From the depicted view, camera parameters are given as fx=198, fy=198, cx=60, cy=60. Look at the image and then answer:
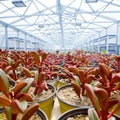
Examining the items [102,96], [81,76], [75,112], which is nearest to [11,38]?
[81,76]

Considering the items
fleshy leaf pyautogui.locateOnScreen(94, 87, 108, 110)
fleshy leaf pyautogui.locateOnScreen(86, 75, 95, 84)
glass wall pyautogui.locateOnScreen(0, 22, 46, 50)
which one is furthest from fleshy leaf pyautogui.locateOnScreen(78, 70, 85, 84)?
glass wall pyautogui.locateOnScreen(0, 22, 46, 50)

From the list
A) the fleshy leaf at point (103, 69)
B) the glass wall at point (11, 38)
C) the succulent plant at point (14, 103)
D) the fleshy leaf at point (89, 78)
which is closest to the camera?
the succulent plant at point (14, 103)

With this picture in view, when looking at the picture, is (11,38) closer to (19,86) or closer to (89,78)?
(89,78)

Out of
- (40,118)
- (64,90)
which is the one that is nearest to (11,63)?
(64,90)

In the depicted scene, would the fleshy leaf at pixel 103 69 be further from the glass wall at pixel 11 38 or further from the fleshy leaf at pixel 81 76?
the glass wall at pixel 11 38

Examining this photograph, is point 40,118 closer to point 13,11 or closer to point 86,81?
point 86,81

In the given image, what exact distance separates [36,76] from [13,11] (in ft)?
25.7

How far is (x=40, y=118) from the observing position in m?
0.78

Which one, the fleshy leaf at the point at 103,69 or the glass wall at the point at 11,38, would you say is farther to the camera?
the glass wall at the point at 11,38

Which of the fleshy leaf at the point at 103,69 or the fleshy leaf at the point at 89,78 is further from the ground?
the fleshy leaf at the point at 103,69

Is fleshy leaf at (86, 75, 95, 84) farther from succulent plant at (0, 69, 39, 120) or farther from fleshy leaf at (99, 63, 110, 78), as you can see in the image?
succulent plant at (0, 69, 39, 120)

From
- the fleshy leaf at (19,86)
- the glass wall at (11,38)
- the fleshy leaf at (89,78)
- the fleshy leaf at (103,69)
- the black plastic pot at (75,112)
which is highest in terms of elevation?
the glass wall at (11,38)

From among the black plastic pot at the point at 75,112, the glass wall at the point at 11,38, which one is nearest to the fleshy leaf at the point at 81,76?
the black plastic pot at the point at 75,112

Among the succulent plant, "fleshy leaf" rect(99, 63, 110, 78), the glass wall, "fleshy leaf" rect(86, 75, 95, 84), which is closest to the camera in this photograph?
the succulent plant
